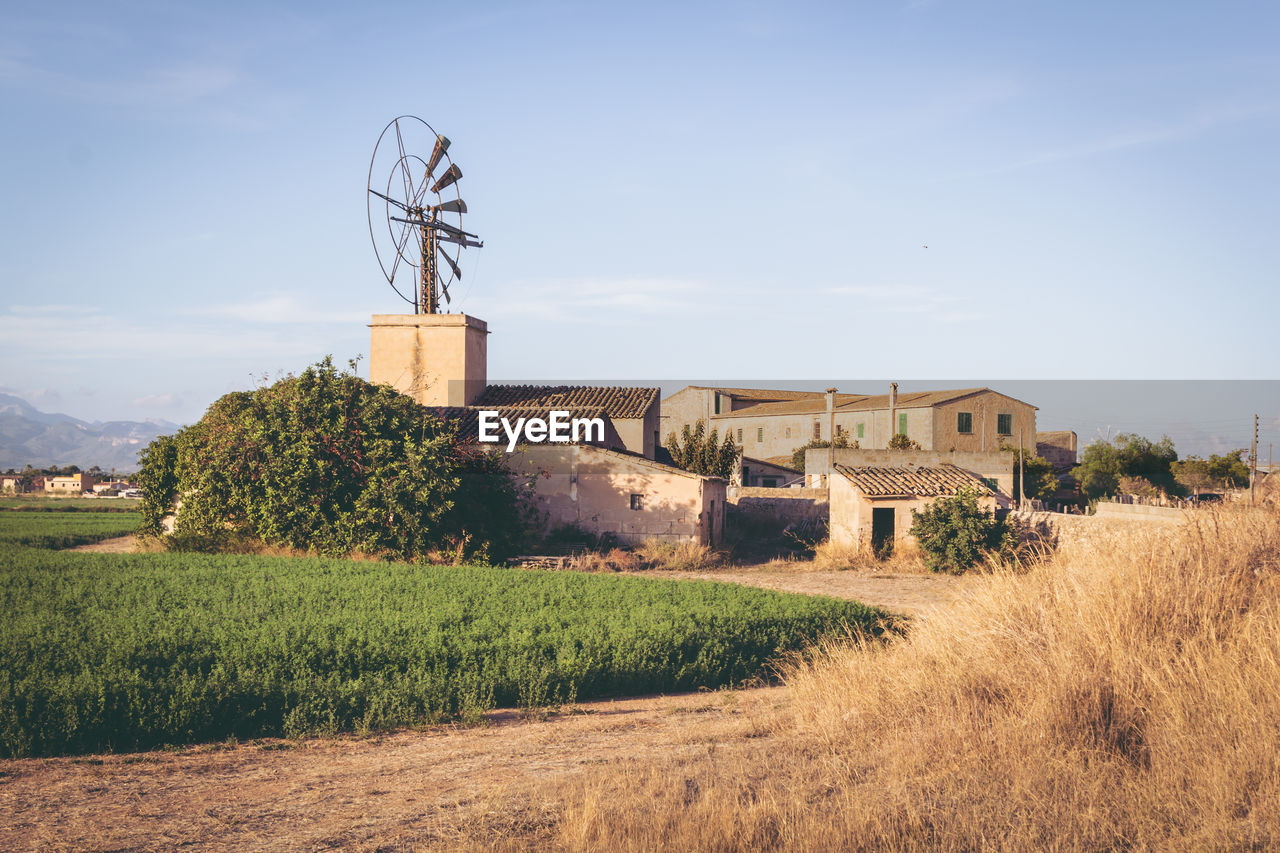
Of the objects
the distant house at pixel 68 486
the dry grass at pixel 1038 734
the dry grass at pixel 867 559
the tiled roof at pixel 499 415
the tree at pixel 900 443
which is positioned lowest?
the distant house at pixel 68 486

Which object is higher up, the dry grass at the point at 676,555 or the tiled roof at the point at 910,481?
the tiled roof at the point at 910,481

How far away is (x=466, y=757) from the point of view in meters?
8.94

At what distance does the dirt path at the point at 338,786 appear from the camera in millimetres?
6648

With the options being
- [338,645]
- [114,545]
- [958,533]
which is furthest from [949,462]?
[114,545]

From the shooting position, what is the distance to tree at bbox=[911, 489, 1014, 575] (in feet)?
87.5

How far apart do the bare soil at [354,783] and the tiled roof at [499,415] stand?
2126 centimetres

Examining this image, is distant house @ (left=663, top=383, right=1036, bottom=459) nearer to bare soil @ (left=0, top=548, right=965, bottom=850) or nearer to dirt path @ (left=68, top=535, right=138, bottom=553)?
dirt path @ (left=68, top=535, right=138, bottom=553)

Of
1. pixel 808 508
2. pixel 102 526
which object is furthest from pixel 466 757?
pixel 102 526

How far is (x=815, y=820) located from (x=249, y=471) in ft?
76.7

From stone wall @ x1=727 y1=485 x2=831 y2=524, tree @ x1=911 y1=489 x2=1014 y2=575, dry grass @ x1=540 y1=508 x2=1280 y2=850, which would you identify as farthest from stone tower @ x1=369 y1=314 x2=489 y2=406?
dry grass @ x1=540 y1=508 x2=1280 y2=850

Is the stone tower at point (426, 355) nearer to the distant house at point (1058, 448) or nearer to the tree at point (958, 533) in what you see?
the tree at point (958, 533)

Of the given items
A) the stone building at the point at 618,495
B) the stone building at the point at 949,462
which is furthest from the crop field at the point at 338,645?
the stone building at the point at 949,462

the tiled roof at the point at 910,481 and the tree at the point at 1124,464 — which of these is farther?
the tree at the point at 1124,464

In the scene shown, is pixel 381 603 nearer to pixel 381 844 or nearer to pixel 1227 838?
pixel 381 844
